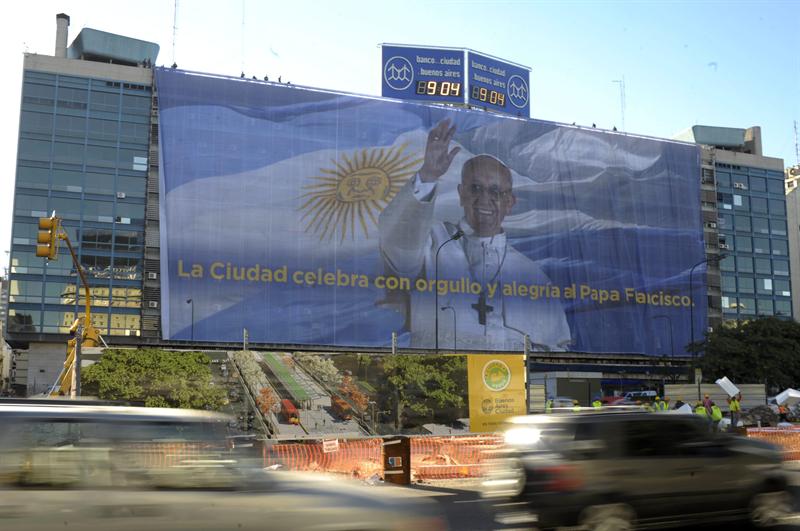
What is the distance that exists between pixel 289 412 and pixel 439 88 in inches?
2629

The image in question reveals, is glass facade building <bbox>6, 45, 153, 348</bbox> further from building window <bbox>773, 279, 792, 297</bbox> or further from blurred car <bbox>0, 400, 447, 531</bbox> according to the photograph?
building window <bbox>773, 279, 792, 297</bbox>

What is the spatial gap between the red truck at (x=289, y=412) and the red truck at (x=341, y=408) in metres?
1.14

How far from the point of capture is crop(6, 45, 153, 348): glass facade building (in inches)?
2808

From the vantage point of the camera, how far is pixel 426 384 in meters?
25.3

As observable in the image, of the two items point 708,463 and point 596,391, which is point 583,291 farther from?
point 708,463

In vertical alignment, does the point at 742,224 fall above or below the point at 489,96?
below

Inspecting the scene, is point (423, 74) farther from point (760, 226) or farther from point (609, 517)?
point (609, 517)

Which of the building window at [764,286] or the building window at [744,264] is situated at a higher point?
the building window at [744,264]

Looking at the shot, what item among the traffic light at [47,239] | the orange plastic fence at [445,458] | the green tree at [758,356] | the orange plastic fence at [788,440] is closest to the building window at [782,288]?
the green tree at [758,356]

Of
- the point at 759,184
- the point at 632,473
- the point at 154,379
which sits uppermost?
the point at 759,184

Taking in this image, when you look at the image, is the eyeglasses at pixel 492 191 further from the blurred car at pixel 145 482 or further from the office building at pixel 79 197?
the blurred car at pixel 145 482

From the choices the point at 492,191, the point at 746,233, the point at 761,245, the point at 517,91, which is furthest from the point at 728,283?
the point at 492,191

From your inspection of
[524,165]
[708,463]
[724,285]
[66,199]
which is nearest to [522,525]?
[708,463]

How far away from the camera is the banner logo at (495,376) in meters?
25.4
